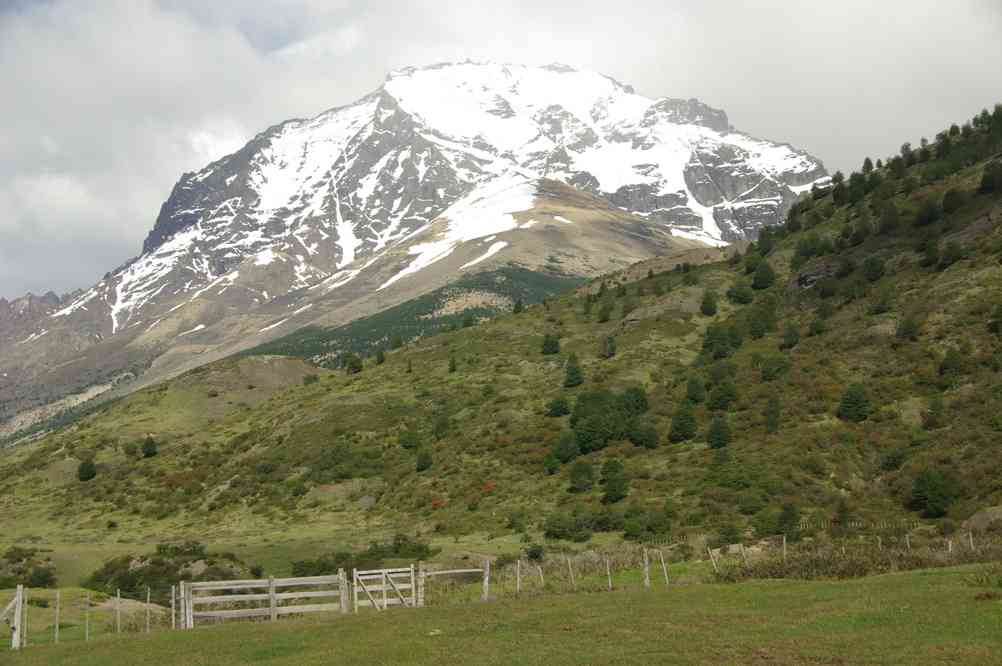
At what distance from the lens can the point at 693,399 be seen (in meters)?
89.8

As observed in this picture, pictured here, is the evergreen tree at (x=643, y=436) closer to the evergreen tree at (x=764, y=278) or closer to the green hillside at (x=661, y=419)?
the green hillside at (x=661, y=419)

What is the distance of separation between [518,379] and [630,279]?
6105cm

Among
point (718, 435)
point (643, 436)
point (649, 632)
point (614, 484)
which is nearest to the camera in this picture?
point (649, 632)

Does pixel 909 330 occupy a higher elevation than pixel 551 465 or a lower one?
higher

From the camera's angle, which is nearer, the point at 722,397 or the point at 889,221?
the point at 722,397

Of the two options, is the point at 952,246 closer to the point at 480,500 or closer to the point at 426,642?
the point at 480,500

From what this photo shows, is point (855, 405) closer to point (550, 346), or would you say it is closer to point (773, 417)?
point (773, 417)

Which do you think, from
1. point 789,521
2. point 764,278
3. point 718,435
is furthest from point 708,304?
point 789,521

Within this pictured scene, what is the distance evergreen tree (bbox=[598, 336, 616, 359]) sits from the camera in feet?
373

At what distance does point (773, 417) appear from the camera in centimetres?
7769

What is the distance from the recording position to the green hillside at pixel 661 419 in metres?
66.9

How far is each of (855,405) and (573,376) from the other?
36216 mm

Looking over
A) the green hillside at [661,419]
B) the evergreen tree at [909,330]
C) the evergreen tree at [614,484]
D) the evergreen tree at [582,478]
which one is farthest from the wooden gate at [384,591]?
the evergreen tree at [909,330]

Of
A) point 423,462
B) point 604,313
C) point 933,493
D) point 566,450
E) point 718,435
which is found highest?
point 604,313
